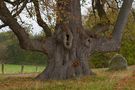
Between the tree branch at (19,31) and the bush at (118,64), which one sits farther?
the bush at (118,64)

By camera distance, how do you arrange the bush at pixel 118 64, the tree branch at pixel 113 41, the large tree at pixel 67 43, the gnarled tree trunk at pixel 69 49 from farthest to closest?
1. the bush at pixel 118 64
2. the tree branch at pixel 113 41
3. the gnarled tree trunk at pixel 69 49
4. the large tree at pixel 67 43

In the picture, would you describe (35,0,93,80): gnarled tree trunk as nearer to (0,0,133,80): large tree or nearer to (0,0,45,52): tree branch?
(0,0,133,80): large tree

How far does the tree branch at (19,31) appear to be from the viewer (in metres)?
20.6

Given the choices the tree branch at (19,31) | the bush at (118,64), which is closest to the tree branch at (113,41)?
the tree branch at (19,31)

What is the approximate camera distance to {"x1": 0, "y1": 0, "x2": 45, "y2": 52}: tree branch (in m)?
Result: 20.6

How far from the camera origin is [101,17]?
26734mm

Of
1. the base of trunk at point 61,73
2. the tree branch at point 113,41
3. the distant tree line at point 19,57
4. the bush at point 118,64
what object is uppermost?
the distant tree line at point 19,57

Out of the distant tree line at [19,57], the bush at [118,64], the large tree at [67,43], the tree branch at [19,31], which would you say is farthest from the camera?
the distant tree line at [19,57]

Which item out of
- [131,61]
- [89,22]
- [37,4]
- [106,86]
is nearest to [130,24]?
[89,22]

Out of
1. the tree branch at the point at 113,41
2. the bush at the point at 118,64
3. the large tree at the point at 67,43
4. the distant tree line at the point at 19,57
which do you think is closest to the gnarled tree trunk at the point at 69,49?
the large tree at the point at 67,43

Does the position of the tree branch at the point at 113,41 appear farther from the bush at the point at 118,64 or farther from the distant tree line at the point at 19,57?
the distant tree line at the point at 19,57

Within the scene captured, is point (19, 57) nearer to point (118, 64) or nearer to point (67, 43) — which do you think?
point (118, 64)

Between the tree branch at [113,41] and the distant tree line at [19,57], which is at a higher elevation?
the distant tree line at [19,57]

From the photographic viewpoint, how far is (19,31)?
21.2 meters
